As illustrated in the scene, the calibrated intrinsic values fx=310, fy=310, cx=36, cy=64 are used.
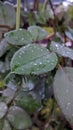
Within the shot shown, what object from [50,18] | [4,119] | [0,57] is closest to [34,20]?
[50,18]

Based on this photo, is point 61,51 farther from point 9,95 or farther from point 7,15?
point 7,15

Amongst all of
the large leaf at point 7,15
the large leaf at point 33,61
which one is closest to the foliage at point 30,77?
the large leaf at point 33,61

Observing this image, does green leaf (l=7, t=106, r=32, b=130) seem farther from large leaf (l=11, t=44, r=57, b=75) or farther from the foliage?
large leaf (l=11, t=44, r=57, b=75)

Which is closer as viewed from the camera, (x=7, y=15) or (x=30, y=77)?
(x=30, y=77)

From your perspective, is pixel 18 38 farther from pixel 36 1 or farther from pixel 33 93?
pixel 36 1

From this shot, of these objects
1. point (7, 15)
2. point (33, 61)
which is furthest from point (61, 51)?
point (7, 15)

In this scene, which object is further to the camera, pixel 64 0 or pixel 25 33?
pixel 64 0

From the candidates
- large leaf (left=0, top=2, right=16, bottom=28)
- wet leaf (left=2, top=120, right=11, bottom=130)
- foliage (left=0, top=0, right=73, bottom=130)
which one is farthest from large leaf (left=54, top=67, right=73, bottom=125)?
large leaf (left=0, top=2, right=16, bottom=28)
